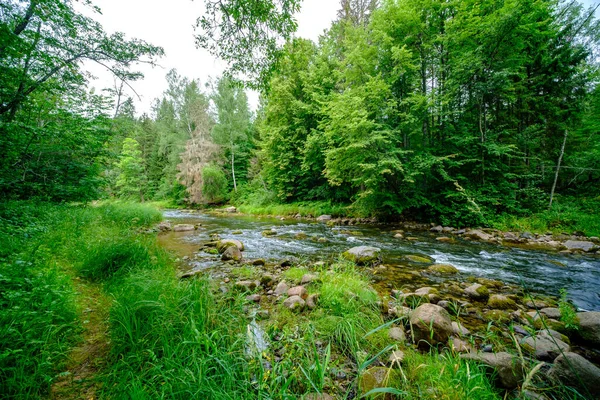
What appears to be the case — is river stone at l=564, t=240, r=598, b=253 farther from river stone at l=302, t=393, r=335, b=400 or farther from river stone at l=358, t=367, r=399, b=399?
river stone at l=302, t=393, r=335, b=400

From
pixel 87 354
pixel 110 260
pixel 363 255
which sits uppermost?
pixel 110 260

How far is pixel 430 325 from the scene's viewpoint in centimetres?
234

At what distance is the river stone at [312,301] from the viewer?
3064 millimetres

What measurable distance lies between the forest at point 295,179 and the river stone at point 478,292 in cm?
79

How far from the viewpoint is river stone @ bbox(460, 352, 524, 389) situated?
5.93ft

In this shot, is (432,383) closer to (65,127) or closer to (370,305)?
(370,305)

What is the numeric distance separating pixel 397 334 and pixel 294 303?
4.27 feet

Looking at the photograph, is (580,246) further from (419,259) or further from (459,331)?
(459,331)

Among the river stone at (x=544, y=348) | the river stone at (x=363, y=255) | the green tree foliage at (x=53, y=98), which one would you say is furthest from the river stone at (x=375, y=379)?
the green tree foliage at (x=53, y=98)

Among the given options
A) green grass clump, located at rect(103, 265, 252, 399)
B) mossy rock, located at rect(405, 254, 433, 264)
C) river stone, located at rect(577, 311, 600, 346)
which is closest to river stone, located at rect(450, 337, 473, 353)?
river stone, located at rect(577, 311, 600, 346)

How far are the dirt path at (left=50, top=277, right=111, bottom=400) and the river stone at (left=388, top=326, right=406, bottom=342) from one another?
103 inches

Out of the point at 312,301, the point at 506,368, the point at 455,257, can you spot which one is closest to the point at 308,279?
the point at 312,301

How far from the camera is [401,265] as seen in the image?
208 inches

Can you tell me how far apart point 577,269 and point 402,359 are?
6.15 m
